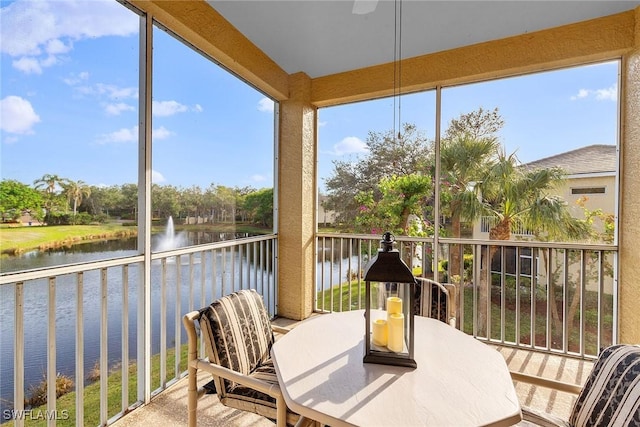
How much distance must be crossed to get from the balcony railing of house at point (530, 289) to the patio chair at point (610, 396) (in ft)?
4.77

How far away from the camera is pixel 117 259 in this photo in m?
1.81

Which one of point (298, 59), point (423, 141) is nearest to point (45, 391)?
point (298, 59)

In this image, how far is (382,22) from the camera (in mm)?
2443

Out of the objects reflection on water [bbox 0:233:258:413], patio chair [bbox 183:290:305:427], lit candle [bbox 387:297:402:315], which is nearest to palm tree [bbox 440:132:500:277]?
lit candle [bbox 387:297:402:315]

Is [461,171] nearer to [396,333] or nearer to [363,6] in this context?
[363,6]

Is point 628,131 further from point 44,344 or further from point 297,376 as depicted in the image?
point 44,344

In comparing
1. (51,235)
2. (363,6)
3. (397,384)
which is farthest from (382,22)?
(51,235)

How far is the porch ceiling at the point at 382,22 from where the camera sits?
222cm

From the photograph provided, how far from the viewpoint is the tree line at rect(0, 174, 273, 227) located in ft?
4.70

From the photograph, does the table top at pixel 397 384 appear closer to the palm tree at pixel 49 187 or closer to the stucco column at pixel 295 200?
the palm tree at pixel 49 187

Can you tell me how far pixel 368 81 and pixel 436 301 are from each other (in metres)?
2.42

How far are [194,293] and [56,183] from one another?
128cm

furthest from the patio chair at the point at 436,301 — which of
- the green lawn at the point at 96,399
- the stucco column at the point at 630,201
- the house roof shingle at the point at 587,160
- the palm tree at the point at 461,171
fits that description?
the green lawn at the point at 96,399

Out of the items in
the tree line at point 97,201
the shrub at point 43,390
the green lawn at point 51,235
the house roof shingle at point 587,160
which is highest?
the house roof shingle at point 587,160
